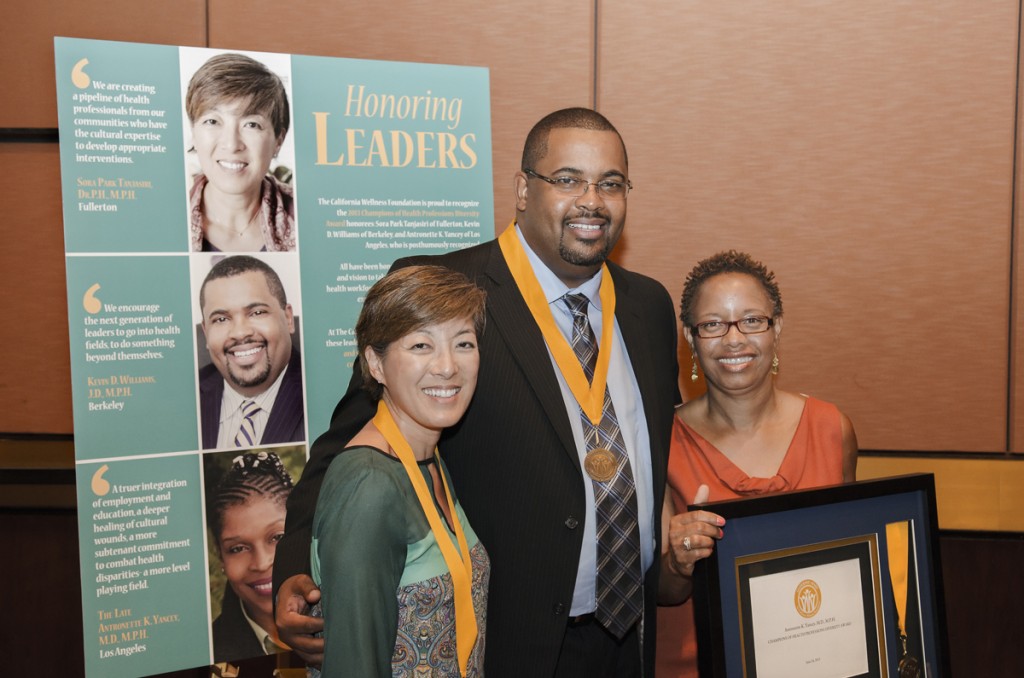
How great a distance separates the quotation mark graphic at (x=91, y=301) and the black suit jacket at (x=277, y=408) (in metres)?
0.34

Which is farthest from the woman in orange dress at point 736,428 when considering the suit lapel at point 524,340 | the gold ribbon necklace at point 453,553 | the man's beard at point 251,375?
the man's beard at point 251,375

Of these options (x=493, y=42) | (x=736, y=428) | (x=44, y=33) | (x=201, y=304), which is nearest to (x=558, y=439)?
(x=736, y=428)

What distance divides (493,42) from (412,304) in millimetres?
2016

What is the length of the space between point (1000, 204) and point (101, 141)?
10.9 ft

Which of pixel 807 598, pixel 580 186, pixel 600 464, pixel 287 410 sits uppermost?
pixel 580 186

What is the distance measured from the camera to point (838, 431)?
79.8 inches

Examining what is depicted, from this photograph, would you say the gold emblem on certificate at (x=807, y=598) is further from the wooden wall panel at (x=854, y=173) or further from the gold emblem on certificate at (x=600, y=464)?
the wooden wall panel at (x=854, y=173)

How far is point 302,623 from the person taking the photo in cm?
153

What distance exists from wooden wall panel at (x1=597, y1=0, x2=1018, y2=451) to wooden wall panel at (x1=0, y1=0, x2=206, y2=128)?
179 centimetres

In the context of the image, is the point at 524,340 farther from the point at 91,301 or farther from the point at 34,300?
the point at 34,300

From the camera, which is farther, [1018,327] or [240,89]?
[1018,327]

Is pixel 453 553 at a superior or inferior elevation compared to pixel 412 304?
inferior

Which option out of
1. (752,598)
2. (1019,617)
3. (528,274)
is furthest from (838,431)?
(1019,617)

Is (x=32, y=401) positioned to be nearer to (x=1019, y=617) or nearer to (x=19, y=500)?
(x=19, y=500)
